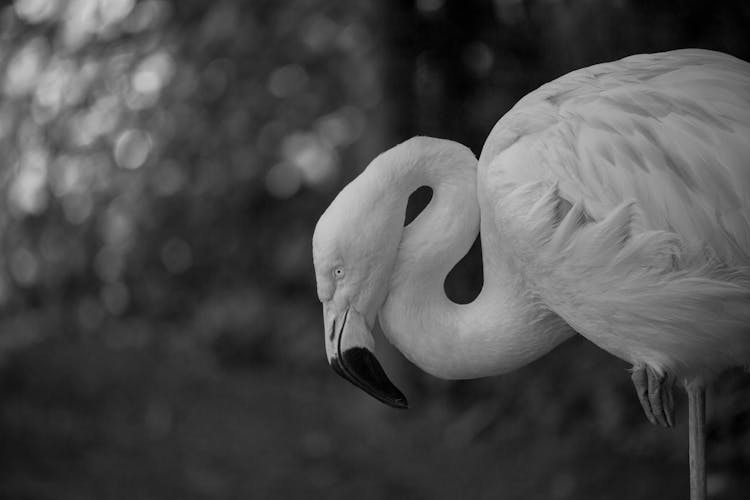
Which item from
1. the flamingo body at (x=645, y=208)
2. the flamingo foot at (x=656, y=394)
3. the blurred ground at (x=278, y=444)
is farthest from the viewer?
the blurred ground at (x=278, y=444)

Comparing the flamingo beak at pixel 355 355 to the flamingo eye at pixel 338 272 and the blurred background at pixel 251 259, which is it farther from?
the blurred background at pixel 251 259

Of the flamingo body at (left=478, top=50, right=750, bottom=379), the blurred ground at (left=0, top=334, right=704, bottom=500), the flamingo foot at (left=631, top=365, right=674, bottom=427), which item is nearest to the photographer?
the flamingo body at (left=478, top=50, right=750, bottom=379)

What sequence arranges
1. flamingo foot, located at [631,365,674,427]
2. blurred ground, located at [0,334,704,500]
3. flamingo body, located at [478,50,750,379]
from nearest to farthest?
flamingo body, located at [478,50,750,379] → flamingo foot, located at [631,365,674,427] → blurred ground, located at [0,334,704,500]

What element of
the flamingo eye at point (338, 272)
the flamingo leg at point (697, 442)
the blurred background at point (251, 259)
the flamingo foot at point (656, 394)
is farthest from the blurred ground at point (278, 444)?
the flamingo eye at point (338, 272)

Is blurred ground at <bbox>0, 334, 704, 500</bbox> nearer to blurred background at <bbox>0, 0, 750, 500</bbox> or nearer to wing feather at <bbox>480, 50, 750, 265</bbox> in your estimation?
blurred background at <bbox>0, 0, 750, 500</bbox>

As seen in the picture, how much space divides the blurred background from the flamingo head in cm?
173

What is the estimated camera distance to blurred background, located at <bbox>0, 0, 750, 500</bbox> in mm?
3689

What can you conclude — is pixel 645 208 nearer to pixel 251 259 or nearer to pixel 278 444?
pixel 278 444

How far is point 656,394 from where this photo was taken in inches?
79.1

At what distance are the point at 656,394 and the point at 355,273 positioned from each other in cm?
75

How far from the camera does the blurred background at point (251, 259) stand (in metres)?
3.69

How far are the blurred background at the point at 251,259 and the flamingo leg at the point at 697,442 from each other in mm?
1300

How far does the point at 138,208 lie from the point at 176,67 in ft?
3.19

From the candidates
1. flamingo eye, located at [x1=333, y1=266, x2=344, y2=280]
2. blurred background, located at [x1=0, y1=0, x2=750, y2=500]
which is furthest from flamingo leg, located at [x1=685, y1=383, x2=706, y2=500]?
blurred background, located at [x1=0, y1=0, x2=750, y2=500]
